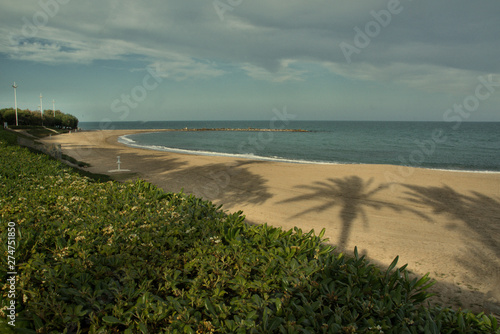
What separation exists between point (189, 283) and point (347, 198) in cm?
1072

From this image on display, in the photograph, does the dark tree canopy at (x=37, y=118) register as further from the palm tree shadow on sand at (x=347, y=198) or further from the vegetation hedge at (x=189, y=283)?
the vegetation hedge at (x=189, y=283)

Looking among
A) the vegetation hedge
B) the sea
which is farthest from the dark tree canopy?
the vegetation hedge

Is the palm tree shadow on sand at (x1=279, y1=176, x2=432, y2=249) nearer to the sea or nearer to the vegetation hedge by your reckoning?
the vegetation hedge

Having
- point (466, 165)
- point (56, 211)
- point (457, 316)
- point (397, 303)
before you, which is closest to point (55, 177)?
point (56, 211)

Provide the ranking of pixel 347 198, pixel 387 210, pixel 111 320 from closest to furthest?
pixel 111 320 < pixel 387 210 < pixel 347 198

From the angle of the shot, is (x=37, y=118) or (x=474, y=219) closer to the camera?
(x=474, y=219)

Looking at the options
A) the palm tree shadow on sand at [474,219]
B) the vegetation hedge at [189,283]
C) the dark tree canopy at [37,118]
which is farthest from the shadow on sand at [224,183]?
the dark tree canopy at [37,118]

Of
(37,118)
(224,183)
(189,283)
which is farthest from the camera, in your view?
(37,118)

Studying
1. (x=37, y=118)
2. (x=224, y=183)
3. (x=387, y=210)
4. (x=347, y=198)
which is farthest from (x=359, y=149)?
(x=37, y=118)

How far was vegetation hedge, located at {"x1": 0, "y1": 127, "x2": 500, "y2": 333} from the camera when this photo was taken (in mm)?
2205

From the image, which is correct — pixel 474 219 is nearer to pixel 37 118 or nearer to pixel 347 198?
pixel 347 198

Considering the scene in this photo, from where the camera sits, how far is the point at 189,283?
272 cm

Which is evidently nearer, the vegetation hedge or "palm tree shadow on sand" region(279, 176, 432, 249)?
the vegetation hedge

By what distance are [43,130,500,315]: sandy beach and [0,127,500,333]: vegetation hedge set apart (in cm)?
325
